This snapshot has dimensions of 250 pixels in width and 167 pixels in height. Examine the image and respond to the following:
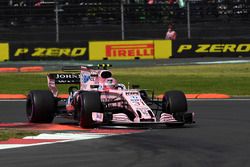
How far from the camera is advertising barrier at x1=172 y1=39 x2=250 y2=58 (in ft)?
112

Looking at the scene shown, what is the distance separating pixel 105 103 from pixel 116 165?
4.67 metres

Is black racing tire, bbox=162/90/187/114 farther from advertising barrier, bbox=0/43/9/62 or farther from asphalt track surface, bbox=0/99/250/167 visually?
advertising barrier, bbox=0/43/9/62

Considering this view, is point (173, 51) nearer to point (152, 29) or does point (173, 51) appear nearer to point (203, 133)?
point (152, 29)

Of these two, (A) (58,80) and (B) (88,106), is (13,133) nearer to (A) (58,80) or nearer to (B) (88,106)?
(B) (88,106)

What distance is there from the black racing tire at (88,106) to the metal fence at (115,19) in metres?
24.2

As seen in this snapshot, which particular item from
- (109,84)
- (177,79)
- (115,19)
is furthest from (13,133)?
(115,19)

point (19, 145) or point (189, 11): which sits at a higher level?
point (189, 11)

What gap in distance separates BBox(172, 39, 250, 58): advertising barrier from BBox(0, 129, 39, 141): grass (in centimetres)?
2296

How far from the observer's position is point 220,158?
874 centimetres

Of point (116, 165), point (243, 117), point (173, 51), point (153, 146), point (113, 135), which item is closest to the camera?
point (116, 165)

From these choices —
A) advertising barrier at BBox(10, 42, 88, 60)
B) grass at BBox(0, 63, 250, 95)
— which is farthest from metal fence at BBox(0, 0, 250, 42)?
grass at BBox(0, 63, 250, 95)

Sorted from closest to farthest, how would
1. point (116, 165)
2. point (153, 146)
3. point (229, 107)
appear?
point (116, 165)
point (153, 146)
point (229, 107)

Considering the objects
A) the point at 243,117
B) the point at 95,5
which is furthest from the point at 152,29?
the point at 243,117

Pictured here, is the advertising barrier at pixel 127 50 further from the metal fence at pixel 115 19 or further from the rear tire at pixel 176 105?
the rear tire at pixel 176 105
